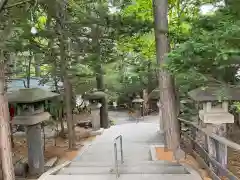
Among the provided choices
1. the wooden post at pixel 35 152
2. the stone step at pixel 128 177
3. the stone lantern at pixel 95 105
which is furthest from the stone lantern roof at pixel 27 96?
the stone lantern at pixel 95 105

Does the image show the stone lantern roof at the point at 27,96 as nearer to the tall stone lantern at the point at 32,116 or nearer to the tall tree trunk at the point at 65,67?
the tall stone lantern at the point at 32,116

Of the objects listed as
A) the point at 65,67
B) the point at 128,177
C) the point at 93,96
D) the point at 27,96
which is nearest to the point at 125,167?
the point at 128,177

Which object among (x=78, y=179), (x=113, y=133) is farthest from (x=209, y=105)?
(x=113, y=133)

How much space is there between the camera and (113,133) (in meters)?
11.1

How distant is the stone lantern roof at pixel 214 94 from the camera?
449cm

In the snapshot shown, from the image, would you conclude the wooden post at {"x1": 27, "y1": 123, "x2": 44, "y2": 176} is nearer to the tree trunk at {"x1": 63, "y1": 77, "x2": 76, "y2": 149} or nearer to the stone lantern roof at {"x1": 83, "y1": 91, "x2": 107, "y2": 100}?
the tree trunk at {"x1": 63, "y1": 77, "x2": 76, "y2": 149}

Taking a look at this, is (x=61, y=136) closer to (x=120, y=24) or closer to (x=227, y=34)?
(x=120, y=24)

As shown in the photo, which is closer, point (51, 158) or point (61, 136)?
point (51, 158)

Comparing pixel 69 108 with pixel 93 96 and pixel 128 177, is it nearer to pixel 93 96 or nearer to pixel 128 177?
pixel 93 96

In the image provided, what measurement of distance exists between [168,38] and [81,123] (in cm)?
841

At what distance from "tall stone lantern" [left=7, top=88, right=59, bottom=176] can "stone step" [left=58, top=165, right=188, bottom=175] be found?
1.57 metres

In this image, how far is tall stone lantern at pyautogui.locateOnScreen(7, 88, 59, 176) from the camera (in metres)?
6.77

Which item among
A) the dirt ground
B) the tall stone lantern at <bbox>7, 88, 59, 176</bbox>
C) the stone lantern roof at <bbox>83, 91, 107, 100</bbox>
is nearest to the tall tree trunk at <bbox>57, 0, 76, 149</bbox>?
the dirt ground

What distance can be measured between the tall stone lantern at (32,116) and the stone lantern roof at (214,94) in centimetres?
363
